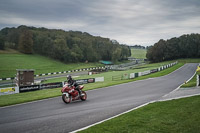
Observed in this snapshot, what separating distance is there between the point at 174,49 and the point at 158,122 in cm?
10511

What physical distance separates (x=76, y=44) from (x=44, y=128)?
288 feet

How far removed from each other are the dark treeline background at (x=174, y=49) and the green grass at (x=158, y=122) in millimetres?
94912

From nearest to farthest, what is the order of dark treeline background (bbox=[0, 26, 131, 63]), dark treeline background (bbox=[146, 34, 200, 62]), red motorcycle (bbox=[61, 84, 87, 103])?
1. red motorcycle (bbox=[61, 84, 87, 103])
2. dark treeline background (bbox=[0, 26, 131, 63])
3. dark treeline background (bbox=[146, 34, 200, 62])

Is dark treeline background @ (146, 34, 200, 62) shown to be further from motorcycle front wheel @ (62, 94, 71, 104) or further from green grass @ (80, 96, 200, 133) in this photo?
green grass @ (80, 96, 200, 133)

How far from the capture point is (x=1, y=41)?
2844 inches

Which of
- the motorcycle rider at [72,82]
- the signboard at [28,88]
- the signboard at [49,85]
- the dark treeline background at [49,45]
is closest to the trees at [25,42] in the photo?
the dark treeline background at [49,45]

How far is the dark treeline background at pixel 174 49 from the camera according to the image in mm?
99194

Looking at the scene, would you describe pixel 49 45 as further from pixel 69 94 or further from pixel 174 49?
pixel 69 94

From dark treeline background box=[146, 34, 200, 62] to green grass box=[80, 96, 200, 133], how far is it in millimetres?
94912

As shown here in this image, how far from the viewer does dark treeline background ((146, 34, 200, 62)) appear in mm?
99194

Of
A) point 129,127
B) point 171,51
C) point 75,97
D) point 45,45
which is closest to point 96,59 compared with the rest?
point 45,45

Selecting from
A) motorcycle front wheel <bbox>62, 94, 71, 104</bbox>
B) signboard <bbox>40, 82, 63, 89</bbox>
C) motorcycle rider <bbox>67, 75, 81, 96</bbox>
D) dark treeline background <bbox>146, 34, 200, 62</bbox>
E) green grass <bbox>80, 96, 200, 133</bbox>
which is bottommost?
signboard <bbox>40, 82, 63, 89</bbox>

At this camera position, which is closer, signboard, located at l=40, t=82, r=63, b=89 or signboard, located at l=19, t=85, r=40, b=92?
signboard, located at l=19, t=85, r=40, b=92

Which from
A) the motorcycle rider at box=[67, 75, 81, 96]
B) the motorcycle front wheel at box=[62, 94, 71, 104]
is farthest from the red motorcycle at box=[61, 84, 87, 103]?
the motorcycle rider at box=[67, 75, 81, 96]
